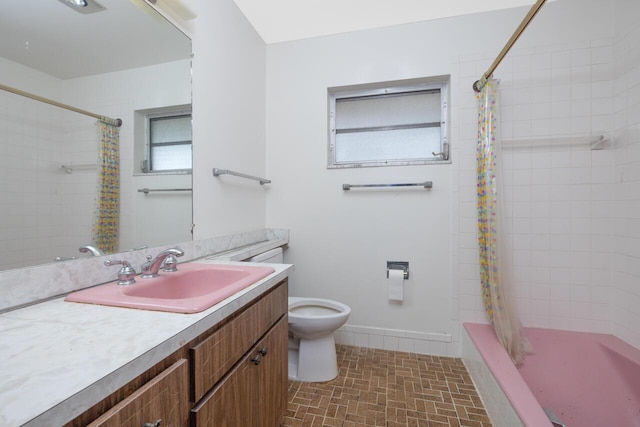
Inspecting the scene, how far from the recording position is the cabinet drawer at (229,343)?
650 millimetres

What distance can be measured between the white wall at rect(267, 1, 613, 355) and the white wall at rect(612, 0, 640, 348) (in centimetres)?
12

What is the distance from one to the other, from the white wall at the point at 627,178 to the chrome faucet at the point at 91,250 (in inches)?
101

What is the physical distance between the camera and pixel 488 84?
5.32 feet

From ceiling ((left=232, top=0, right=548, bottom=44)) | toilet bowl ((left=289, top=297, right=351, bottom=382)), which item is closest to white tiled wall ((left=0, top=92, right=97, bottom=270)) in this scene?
toilet bowl ((left=289, top=297, right=351, bottom=382))

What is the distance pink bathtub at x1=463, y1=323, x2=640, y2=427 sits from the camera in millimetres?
1259

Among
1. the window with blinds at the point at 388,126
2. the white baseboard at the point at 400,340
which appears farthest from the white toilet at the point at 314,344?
the window with blinds at the point at 388,126

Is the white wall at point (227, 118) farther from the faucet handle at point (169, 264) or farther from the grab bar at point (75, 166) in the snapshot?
the grab bar at point (75, 166)

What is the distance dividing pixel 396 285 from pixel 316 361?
28.7 inches

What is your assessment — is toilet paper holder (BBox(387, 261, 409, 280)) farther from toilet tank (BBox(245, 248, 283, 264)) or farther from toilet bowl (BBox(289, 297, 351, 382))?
toilet tank (BBox(245, 248, 283, 264))

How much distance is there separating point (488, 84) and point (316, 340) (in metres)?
1.86

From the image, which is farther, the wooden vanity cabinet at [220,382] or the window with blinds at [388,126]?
the window with blinds at [388,126]

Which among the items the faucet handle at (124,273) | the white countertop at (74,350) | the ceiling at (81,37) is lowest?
the white countertop at (74,350)

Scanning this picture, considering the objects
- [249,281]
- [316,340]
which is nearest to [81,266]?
[249,281]

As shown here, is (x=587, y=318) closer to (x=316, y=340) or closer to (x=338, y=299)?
(x=338, y=299)
